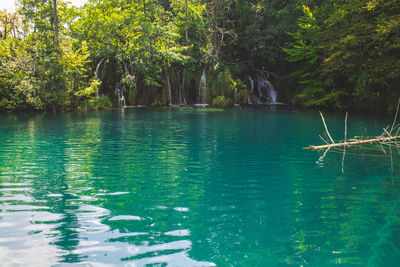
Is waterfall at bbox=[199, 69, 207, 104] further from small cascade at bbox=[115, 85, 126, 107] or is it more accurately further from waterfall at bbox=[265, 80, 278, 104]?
waterfall at bbox=[265, 80, 278, 104]

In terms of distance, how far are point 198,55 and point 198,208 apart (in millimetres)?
35285

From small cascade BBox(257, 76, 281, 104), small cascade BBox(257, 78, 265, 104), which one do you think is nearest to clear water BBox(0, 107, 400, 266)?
small cascade BBox(257, 76, 281, 104)

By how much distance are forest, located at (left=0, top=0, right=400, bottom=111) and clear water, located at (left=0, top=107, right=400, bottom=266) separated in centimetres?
1749

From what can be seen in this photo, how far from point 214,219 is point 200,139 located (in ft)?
26.5

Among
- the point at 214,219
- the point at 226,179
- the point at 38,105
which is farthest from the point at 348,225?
the point at 38,105

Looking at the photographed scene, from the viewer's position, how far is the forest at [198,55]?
25.4 metres

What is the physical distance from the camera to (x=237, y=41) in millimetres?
43094

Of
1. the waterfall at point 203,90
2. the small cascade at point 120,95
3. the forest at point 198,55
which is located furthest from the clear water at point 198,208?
the waterfall at point 203,90

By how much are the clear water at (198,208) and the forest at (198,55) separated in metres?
17.5

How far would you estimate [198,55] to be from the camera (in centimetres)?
3875

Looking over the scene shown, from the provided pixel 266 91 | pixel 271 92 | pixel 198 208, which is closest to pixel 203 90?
pixel 266 91

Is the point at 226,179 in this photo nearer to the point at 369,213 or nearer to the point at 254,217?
the point at 254,217

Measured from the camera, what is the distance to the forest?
25422 mm

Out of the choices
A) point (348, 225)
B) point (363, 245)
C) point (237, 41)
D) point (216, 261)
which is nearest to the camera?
point (216, 261)
